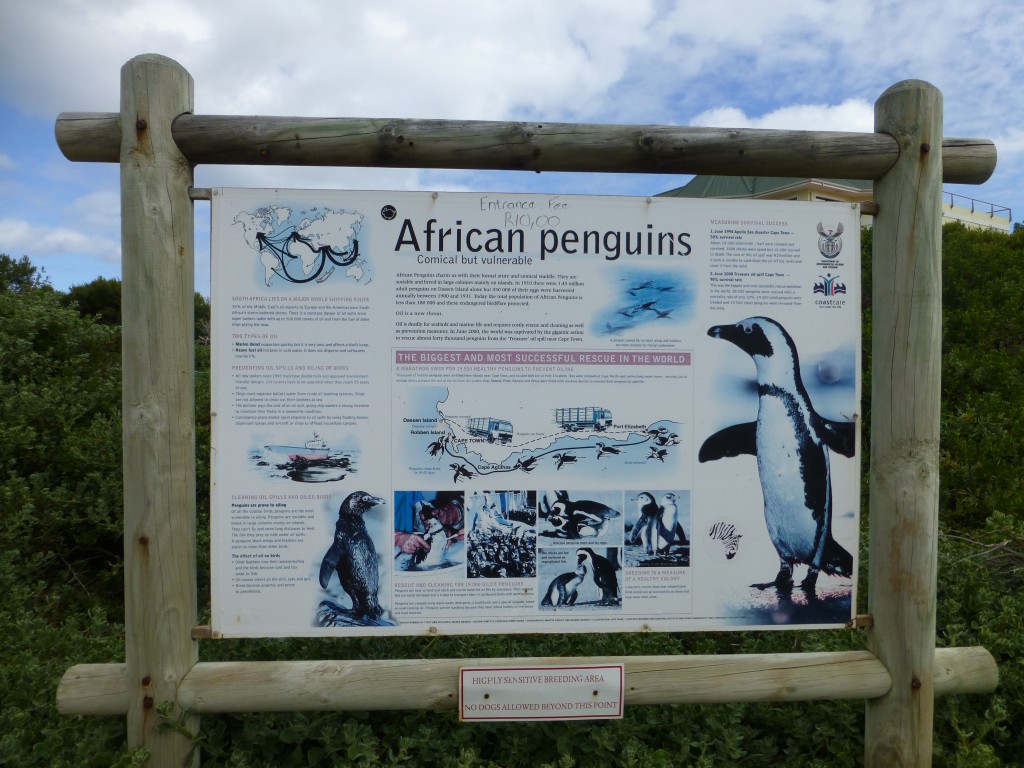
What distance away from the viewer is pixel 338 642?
3379mm

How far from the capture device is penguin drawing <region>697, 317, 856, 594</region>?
108 inches

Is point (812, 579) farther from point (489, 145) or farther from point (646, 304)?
point (489, 145)

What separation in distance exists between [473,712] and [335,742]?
58 centimetres

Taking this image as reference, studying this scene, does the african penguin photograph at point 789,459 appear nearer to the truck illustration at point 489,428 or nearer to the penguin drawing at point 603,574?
the penguin drawing at point 603,574

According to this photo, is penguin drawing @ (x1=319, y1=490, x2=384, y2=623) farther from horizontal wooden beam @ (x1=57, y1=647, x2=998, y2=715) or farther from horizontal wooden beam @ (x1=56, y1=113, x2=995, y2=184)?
horizontal wooden beam @ (x1=56, y1=113, x2=995, y2=184)

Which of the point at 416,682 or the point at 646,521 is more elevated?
the point at 646,521

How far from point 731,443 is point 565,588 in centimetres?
87

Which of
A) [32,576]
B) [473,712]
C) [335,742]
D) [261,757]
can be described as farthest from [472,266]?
[32,576]

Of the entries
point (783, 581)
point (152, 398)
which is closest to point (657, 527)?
point (783, 581)

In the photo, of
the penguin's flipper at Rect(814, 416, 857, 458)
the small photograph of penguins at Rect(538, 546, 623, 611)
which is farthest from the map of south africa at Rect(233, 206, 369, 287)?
the penguin's flipper at Rect(814, 416, 857, 458)

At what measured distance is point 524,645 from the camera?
3.42 meters

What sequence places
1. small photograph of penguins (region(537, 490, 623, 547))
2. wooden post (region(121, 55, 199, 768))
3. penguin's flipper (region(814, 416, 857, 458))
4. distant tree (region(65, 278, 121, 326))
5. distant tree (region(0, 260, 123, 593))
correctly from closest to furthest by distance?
wooden post (region(121, 55, 199, 768)) < small photograph of penguins (region(537, 490, 623, 547)) < penguin's flipper (region(814, 416, 857, 458)) < distant tree (region(0, 260, 123, 593)) < distant tree (region(65, 278, 121, 326))

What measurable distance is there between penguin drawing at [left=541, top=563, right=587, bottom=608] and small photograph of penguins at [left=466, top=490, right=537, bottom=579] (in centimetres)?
12

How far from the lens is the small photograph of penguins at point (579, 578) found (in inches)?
107
